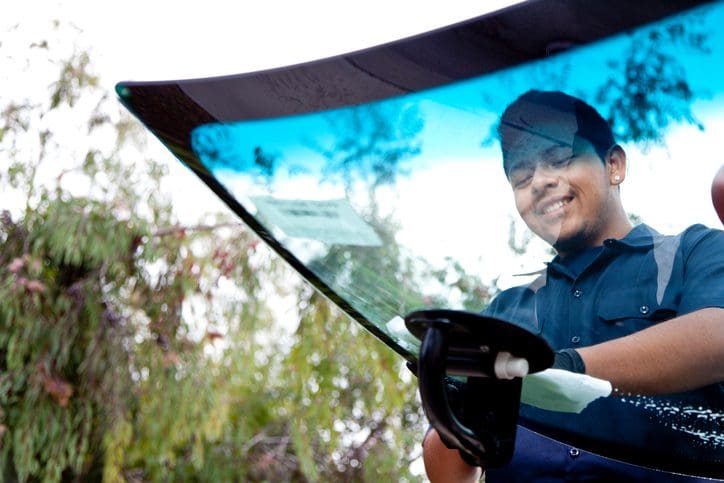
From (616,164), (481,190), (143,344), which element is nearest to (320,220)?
(481,190)

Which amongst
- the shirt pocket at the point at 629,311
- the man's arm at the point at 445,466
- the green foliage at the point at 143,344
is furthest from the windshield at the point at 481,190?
the green foliage at the point at 143,344

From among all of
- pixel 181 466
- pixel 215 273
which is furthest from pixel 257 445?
pixel 215 273

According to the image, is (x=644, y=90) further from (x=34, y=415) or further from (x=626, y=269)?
(x=34, y=415)

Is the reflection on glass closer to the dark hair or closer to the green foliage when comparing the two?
the dark hair

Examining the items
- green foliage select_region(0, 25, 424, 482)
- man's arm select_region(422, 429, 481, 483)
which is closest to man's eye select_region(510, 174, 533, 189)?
man's arm select_region(422, 429, 481, 483)

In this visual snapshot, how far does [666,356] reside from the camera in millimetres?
684

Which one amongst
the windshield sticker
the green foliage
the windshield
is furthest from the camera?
the green foliage

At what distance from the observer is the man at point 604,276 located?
68 cm

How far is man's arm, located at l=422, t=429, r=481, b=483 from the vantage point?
2.99 feet

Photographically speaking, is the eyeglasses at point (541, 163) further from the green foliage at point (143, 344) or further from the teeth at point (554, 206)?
the green foliage at point (143, 344)

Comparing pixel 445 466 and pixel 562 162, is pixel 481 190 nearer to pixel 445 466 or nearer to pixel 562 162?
pixel 562 162

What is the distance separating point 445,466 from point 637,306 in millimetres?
324

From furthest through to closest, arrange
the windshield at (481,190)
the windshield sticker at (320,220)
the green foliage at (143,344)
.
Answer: the green foliage at (143,344) < the windshield sticker at (320,220) < the windshield at (481,190)

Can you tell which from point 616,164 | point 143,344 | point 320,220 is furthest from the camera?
point 143,344
